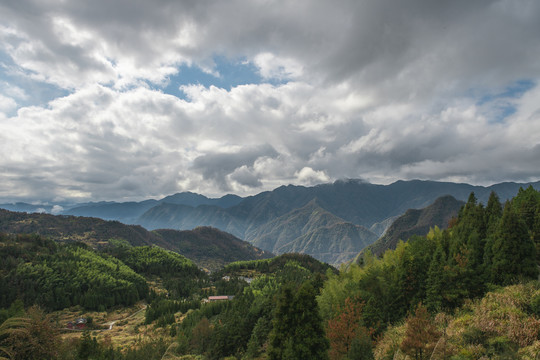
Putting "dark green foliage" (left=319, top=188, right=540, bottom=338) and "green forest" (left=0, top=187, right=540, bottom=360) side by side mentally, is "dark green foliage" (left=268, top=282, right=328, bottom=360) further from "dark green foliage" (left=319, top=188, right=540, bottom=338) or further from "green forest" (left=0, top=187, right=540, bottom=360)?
"dark green foliage" (left=319, top=188, right=540, bottom=338)

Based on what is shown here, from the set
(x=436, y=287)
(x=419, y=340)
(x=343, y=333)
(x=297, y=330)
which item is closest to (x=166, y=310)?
(x=343, y=333)

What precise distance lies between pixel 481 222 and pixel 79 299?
159 metres

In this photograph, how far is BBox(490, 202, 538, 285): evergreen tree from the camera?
38281mm

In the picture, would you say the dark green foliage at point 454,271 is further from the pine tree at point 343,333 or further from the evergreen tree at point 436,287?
the pine tree at point 343,333

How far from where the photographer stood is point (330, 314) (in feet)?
175

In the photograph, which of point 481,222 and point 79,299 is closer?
point 481,222

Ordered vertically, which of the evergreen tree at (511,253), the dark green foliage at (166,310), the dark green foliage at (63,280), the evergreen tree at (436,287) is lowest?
A: the dark green foliage at (166,310)

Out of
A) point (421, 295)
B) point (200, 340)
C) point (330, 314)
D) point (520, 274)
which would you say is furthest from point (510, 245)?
point (200, 340)

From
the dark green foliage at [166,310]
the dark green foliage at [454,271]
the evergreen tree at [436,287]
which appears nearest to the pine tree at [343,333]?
the dark green foliage at [454,271]

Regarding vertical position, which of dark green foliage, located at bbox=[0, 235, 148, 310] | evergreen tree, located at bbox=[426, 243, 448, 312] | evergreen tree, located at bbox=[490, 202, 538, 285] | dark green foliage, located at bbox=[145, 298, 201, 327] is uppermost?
evergreen tree, located at bbox=[490, 202, 538, 285]

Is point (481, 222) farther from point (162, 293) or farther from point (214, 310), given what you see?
point (162, 293)

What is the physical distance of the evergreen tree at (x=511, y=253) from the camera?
126 feet

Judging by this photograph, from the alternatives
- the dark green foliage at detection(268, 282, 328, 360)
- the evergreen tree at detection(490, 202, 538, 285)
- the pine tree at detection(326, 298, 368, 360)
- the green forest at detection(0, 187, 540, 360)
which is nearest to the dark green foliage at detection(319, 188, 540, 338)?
the evergreen tree at detection(490, 202, 538, 285)

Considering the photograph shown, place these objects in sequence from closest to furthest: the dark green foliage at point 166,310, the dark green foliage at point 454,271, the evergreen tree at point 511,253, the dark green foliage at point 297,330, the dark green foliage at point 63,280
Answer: the dark green foliage at point 297,330 → the evergreen tree at point 511,253 → the dark green foliage at point 454,271 → the dark green foliage at point 166,310 → the dark green foliage at point 63,280
